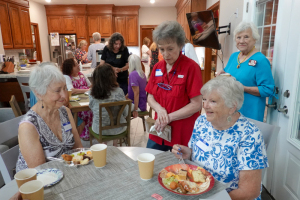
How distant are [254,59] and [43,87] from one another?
5.75ft

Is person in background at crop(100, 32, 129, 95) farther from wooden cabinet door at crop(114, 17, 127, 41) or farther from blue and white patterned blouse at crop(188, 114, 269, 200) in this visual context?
wooden cabinet door at crop(114, 17, 127, 41)

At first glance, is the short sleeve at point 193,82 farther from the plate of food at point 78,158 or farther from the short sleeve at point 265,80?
the plate of food at point 78,158

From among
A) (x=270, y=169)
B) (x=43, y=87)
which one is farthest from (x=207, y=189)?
(x=270, y=169)

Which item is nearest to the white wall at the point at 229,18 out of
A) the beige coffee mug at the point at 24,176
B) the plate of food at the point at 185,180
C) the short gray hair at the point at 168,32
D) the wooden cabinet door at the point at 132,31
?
the short gray hair at the point at 168,32

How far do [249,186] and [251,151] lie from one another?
0.57 ft

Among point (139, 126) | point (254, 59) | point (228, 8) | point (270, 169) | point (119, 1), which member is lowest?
point (139, 126)

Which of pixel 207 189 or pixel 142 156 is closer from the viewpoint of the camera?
pixel 207 189

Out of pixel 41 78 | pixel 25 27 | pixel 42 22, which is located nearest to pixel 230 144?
pixel 41 78

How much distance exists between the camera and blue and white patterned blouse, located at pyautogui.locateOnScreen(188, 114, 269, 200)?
1053 millimetres

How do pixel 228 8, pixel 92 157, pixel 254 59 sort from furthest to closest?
pixel 228 8 → pixel 254 59 → pixel 92 157

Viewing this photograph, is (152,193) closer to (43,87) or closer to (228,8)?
(43,87)

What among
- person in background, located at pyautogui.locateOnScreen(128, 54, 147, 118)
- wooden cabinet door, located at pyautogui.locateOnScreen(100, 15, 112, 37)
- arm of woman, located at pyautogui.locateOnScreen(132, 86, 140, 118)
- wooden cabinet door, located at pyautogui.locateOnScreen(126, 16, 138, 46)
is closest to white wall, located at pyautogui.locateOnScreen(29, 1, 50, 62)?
wooden cabinet door, located at pyautogui.locateOnScreen(100, 15, 112, 37)

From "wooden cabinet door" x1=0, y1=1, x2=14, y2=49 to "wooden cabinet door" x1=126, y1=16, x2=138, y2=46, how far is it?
4215 millimetres

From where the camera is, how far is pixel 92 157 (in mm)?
1178
